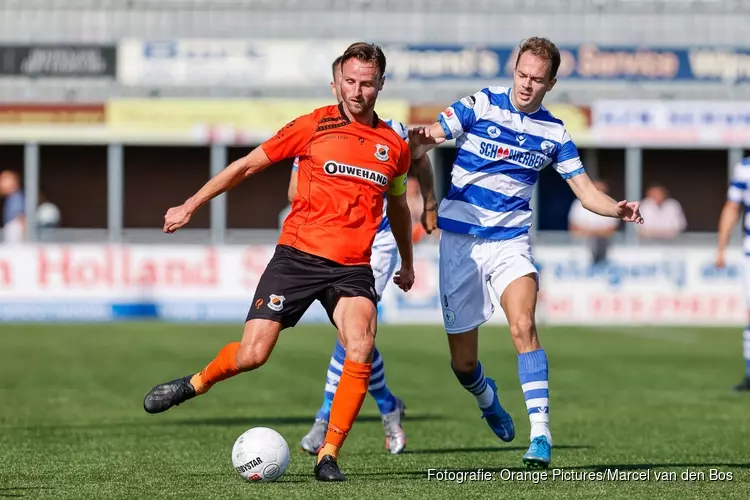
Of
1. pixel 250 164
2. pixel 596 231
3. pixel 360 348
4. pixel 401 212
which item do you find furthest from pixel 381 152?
pixel 596 231

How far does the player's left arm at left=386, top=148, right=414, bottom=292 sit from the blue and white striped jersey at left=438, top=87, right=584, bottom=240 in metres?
0.47

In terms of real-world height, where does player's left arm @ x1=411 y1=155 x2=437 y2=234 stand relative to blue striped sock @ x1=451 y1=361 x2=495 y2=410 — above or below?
above

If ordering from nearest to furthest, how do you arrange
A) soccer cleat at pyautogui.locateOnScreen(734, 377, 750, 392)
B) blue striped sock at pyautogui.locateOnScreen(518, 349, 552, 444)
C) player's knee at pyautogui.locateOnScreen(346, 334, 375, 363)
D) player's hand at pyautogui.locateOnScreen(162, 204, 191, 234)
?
player's hand at pyautogui.locateOnScreen(162, 204, 191, 234) → player's knee at pyautogui.locateOnScreen(346, 334, 375, 363) → blue striped sock at pyautogui.locateOnScreen(518, 349, 552, 444) → soccer cleat at pyautogui.locateOnScreen(734, 377, 750, 392)

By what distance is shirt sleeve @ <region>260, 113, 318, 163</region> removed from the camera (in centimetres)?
759

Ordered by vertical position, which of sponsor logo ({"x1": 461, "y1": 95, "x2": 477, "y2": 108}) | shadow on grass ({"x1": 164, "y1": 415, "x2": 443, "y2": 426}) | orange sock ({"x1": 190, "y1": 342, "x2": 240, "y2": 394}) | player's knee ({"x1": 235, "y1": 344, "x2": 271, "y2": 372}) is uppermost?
sponsor logo ({"x1": 461, "y1": 95, "x2": 477, "y2": 108})

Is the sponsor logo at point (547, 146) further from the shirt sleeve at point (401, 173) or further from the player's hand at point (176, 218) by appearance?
the player's hand at point (176, 218)

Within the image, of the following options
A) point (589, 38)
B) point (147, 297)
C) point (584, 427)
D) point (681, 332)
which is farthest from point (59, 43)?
point (584, 427)

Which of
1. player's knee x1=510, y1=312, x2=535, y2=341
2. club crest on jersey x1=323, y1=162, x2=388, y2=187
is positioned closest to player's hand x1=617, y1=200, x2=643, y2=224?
player's knee x1=510, y1=312, x2=535, y2=341

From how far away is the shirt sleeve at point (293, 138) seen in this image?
7.59 m

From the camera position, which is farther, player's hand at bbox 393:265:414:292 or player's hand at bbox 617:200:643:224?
player's hand at bbox 393:265:414:292

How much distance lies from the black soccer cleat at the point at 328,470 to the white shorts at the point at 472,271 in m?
1.45

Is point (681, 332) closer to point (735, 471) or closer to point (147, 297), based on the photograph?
point (147, 297)

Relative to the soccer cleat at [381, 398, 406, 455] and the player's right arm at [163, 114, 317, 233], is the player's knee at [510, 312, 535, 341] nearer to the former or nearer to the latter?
the soccer cleat at [381, 398, 406, 455]

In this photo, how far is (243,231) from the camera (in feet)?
102
